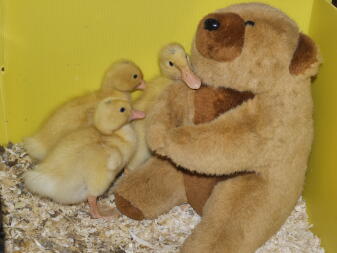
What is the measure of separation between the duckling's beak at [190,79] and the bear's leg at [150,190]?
39 cm

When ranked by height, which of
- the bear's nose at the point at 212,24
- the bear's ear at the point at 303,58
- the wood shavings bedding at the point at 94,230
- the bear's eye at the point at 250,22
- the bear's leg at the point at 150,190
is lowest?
the wood shavings bedding at the point at 94,230

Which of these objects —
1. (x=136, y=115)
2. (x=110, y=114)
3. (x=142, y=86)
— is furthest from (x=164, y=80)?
(x=110, y=114)

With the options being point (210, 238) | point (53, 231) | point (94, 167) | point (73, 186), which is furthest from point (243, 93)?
point (53, 231)

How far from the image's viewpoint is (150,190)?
1.95 m

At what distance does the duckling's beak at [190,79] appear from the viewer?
1.72 m

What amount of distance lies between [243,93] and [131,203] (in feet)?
2.06

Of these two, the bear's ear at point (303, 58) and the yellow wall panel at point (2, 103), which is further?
the yellow wall panel at point (2, 103)

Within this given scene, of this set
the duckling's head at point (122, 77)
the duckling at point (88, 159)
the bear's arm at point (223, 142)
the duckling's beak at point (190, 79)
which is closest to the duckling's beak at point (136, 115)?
the duckling at point (88, 159)

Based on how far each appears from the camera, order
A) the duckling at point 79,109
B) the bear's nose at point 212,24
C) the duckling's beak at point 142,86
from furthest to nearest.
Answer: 1. the duckling's beak at point 142,86
2. the duckling at point 79,109
3. the bear's nose at point 212,24

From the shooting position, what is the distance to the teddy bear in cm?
154

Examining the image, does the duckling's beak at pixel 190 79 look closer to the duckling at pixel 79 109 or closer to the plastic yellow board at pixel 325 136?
the duckling at pixel 79 109

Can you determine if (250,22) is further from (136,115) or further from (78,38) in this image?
(78,38)

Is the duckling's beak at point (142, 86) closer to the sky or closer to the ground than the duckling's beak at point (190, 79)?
closer to the ground

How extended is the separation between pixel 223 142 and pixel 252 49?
0.29 metres
